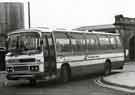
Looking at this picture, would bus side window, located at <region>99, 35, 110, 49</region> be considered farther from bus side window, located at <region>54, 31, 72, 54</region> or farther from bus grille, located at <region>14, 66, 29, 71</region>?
bus grille, located at <region>14, 66, 29, 71</region>

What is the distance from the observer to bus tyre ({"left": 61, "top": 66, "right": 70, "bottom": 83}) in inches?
679

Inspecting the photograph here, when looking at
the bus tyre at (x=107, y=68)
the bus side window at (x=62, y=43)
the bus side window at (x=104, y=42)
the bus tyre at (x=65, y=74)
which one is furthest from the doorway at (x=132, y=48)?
the bus tyre at (x=65, y=74)

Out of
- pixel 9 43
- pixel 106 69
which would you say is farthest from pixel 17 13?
pixel 9 43

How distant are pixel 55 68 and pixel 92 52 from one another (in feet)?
15.7

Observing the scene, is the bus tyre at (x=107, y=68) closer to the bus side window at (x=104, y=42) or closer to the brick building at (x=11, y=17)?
the bus side window at (x=104, y=42)

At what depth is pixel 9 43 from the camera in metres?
16.9

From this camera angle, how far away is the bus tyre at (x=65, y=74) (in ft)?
56.6

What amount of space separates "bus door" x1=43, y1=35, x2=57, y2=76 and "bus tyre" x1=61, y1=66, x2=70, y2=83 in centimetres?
97

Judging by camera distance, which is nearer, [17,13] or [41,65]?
[41,65]

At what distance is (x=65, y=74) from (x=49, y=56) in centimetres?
173

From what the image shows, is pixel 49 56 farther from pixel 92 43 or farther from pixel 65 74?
pixel 92 43

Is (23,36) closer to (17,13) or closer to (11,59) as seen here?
(11,59)

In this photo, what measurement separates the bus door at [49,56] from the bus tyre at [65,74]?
0.97m

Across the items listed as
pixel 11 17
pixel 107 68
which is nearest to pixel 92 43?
pixel 107 68
